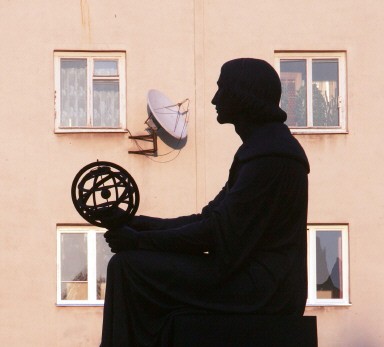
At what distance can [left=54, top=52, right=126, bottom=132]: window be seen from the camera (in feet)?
77.0

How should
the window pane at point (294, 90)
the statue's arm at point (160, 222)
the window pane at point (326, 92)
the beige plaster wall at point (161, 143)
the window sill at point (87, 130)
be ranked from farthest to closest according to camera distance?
the window pane at point (294, 90) → the window pane at point (326, 92) → the window sill at point (87, 130) → the beige plaster wall at point (161, 143) → the statue's arm at point (160, 222)

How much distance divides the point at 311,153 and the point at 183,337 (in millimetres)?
15976

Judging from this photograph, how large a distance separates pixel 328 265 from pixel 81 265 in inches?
145

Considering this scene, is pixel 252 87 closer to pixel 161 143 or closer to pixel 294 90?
pixel 161 143

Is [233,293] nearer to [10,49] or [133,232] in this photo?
[133,232]

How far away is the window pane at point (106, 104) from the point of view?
23.6m

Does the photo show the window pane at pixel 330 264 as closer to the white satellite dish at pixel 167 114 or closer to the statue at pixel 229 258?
the white satellite dish at pixel 167 114

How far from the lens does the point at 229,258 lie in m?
7.84

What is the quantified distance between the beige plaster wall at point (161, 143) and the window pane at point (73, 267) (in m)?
0.29

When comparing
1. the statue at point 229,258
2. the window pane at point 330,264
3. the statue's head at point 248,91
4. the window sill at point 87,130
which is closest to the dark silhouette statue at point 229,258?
the statue at point 229,258

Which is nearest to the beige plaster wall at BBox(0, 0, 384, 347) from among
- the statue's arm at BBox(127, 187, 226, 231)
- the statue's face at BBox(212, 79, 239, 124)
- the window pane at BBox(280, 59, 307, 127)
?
the window pane at BBox(280, 59, 307, 127)

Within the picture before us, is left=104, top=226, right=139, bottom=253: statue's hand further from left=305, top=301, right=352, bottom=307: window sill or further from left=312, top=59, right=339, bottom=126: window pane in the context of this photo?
left=312, top=59, right=339, bottom=126: window pane

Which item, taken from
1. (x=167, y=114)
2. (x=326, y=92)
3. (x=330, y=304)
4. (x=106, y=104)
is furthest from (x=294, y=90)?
(x=330, y=304)

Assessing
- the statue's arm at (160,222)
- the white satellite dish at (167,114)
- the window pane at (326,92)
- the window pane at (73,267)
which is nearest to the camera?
the statue's arm at (160,222)
